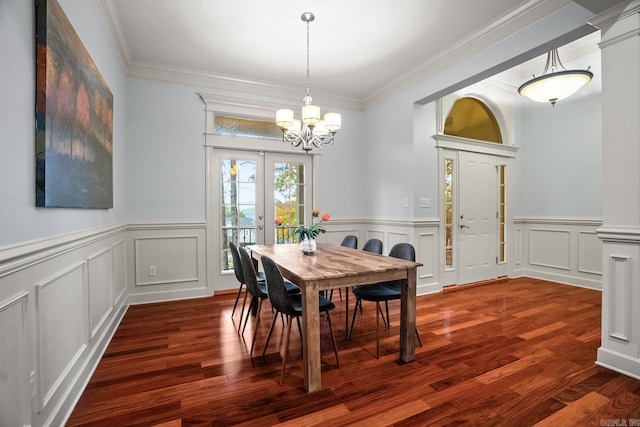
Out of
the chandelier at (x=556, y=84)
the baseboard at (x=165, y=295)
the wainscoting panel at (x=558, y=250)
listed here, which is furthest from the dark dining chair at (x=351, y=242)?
the wainscoting panel at (x=558, y=250)

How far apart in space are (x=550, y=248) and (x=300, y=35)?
5.01m

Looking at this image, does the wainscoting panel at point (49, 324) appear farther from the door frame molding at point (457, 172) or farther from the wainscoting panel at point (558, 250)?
the wainscoting panel at point (558, 250)

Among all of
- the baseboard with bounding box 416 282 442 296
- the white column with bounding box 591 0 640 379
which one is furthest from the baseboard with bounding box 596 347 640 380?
the baseboard with bounding box 416 282 442 296

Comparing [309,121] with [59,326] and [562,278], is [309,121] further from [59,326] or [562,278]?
[562,278]

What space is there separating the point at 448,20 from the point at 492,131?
2728mm

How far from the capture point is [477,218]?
15.8 ft

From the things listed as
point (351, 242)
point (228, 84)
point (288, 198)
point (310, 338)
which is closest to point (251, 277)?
point (310, 338)

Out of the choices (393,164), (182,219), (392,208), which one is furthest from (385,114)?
(182,219)

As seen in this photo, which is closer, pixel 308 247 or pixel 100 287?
pixel 100 287

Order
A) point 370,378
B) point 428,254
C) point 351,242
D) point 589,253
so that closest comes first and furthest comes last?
1. point 370,378
2. point 351,242
3. point 428,254
4. point 589,253

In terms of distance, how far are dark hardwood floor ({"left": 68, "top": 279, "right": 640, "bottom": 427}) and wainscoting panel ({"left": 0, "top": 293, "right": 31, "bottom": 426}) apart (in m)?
0.60

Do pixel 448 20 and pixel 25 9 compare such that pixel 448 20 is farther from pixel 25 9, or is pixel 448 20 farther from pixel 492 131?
pixel 25 9

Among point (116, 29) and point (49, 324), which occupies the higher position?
Result: point (116, 29)

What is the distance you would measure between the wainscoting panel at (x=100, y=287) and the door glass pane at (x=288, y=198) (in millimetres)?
2283
